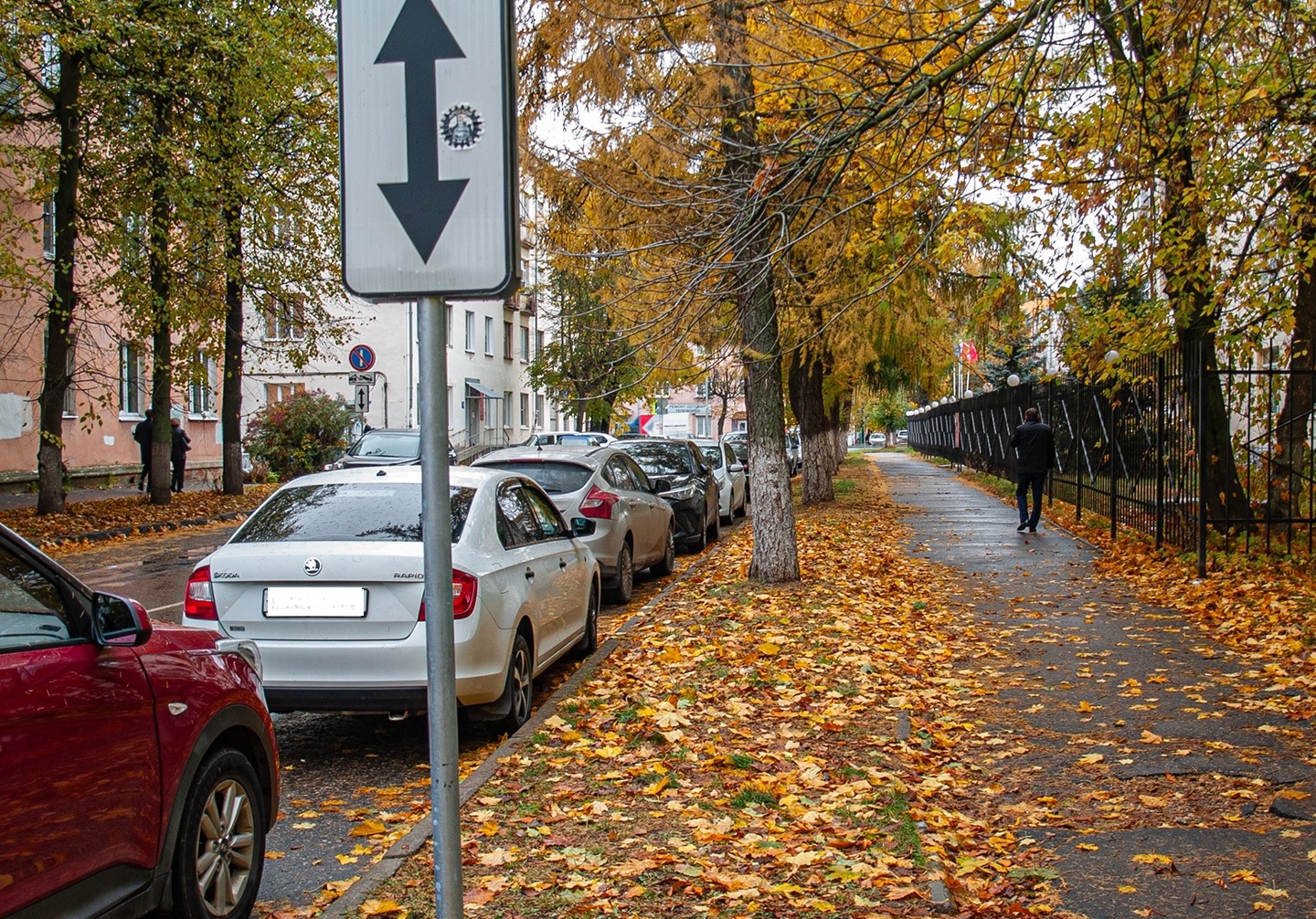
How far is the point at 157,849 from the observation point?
362 cm

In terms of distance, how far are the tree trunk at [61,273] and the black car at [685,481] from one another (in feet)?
30.8

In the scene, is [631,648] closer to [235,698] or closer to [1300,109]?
[235,698]

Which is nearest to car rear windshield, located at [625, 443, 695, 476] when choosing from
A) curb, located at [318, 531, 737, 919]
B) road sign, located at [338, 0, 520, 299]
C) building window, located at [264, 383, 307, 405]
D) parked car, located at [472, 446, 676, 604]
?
parked car, located at [472, 446, 676, 604]

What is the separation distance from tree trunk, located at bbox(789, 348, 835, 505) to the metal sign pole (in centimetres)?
1929

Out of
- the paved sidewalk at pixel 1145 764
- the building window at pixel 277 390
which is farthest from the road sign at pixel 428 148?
the building window at pixel 277 390

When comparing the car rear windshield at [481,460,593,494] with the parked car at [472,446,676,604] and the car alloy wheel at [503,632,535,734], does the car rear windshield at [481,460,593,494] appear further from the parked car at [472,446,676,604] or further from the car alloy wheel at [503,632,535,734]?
the car alloy wheel at [503,632,535,734]

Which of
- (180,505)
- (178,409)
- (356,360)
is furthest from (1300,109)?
(178,409)

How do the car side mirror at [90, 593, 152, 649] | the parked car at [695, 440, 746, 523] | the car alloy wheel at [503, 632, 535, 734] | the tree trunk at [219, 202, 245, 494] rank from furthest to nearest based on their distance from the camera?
the tree trunk at [219, 202, 245, 494], the parked car at [695, 440, 746, 523], the car alloy wheel at [503, 632, 535, 734], the car side mirror at [90, 593, 152, 649]

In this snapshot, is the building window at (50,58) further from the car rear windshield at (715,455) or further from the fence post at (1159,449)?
the fence post at (1159,449)

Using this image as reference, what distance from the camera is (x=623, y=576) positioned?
12578 millimetres

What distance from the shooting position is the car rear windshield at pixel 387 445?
23.6m

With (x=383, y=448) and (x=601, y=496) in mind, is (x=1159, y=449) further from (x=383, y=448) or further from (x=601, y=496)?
(x=383, y=448)

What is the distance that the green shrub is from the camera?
3438 cm

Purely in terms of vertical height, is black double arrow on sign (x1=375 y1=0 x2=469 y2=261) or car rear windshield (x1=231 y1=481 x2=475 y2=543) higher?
black double arrow on sign (x1=375 y1=0 x2=469 y2=261)
